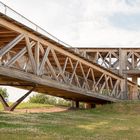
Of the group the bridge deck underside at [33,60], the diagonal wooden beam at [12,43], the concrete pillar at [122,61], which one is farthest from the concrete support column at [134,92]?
the diagonal wooden beam at [12,43]

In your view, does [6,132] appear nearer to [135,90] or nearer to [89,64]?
[89,64]

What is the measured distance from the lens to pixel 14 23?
27.1 m

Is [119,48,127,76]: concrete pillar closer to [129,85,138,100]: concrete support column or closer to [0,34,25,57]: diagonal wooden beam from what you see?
[129,85,138,100]: concrete support column

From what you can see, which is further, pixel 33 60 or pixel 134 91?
pixel 134 91

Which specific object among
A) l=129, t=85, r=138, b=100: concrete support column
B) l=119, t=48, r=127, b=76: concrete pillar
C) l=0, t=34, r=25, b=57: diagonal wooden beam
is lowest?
l=129, t=85, r=138, b=100: concrete support column

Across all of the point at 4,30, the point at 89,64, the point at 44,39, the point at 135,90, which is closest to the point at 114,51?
the point at 135,90

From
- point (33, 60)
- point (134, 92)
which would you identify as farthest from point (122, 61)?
point (33, 60)

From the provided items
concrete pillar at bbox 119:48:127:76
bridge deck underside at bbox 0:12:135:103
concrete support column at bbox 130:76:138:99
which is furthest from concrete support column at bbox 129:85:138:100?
bridge deck underside at bbox 0:12:135:103

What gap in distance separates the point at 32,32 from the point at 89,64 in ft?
53.0

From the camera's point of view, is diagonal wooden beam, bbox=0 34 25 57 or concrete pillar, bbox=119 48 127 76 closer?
diagonal wooden beam, bbox=0 34 25 57

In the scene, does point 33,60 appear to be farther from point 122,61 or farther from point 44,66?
point 122,61

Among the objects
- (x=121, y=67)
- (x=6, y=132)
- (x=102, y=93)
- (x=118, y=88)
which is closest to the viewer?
(x=6, y=132)

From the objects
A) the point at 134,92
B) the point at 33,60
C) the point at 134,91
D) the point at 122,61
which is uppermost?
the point at 122,61

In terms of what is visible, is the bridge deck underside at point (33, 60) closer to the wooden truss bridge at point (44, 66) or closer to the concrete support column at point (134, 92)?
the wooden truss bridge at point (44, 66)
